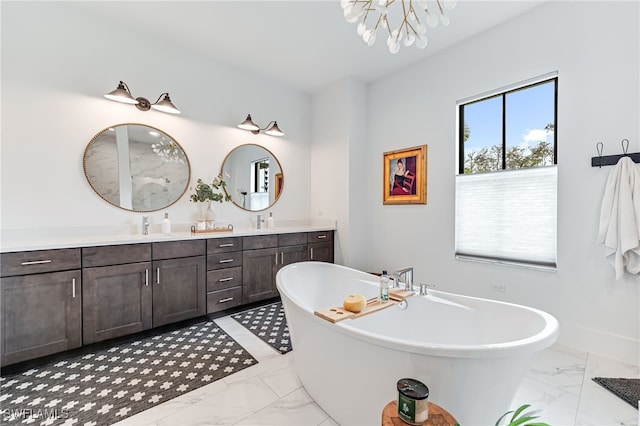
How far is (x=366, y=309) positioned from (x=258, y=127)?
3052 mm

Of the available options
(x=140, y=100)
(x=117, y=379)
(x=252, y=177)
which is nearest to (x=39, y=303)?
(x=117, y=379)

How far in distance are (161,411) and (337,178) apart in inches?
128

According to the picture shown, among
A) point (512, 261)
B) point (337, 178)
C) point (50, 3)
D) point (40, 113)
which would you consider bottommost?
point (512, 261)

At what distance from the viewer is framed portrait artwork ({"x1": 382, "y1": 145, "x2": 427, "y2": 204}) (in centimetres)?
357

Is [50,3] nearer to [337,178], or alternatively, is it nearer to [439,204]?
[337,178]

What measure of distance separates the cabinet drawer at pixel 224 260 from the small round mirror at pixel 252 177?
880 millimetres

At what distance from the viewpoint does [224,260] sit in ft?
10.3

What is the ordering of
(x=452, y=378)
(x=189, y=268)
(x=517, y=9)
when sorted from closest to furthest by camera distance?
(x=452, y=378) < (x=517, y=9) < (x=189, y=268)

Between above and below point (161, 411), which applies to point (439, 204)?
above

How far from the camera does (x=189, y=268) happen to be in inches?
114

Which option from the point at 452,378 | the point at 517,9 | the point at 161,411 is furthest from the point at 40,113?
the point at 517,9

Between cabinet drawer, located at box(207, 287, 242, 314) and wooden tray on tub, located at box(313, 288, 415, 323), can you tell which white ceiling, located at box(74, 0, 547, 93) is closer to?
wooden tray on tub, located at box(313, 288, 415, 323)

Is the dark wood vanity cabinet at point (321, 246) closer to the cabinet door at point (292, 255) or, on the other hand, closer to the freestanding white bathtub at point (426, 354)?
the cabinet door at point (292, 255)

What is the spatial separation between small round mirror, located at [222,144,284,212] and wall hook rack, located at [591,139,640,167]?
11.4ft
